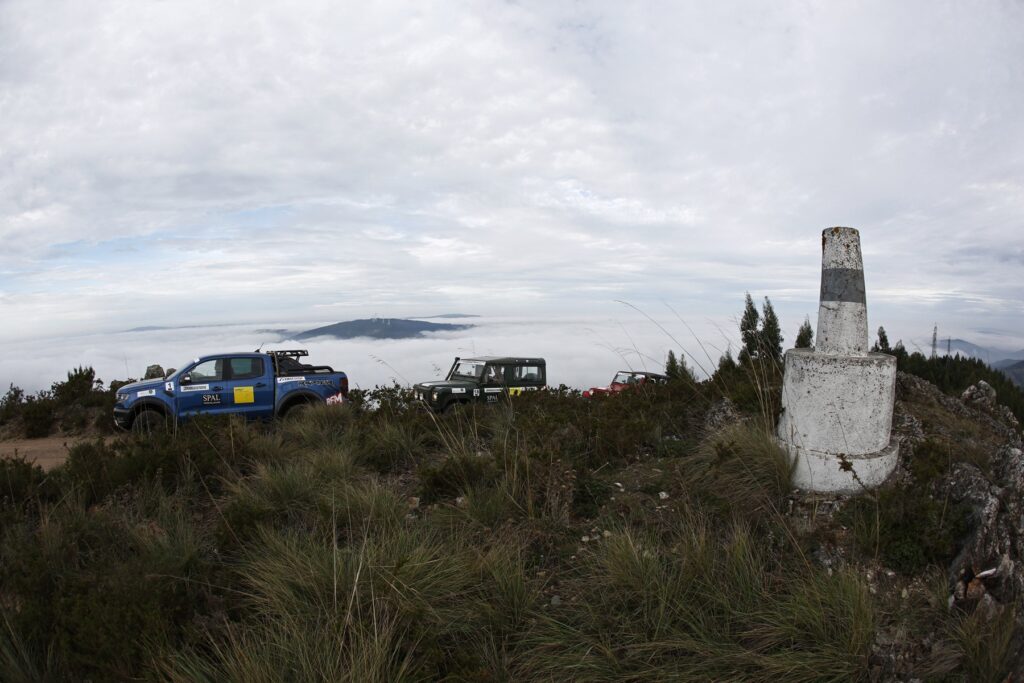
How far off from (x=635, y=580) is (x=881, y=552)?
5.87ft

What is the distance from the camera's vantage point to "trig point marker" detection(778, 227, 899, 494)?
4887 mm

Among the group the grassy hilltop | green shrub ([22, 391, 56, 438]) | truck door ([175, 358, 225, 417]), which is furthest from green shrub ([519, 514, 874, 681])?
green shrub ([22, 391, 56, 438])

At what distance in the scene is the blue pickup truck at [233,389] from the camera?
1110 cm

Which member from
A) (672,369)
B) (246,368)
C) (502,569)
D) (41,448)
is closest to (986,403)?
(672,369)

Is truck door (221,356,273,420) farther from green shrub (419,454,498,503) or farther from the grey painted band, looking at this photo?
the grey painted band

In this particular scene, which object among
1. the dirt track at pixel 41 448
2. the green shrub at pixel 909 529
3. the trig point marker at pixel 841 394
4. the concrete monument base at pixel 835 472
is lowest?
the dirt track at pixel 41 448

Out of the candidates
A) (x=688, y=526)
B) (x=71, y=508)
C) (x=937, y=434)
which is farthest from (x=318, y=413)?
(x=937, y=434)

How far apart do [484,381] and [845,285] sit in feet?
28.0

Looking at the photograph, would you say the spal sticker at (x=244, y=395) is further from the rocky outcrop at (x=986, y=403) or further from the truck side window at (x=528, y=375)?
the rocky outcrop at (x=986, y=403)

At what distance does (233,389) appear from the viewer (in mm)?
11664

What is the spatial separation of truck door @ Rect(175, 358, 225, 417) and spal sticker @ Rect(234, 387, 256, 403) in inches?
9.3

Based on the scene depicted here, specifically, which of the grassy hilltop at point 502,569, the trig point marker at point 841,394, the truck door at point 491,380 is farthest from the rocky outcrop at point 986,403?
the truck door at point 491,380

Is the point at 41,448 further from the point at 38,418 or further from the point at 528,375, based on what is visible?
the point at 528,375

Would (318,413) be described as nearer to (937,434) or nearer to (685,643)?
(685,643)
